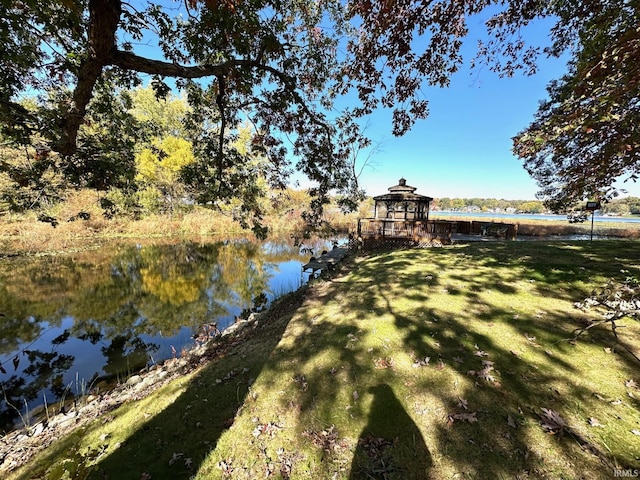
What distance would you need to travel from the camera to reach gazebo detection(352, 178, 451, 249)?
1292cm

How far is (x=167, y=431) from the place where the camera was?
3.15 metres

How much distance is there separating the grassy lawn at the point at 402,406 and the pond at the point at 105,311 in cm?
297

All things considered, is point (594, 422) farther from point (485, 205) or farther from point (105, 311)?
point (485, 205)

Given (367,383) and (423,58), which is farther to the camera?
(423,58)

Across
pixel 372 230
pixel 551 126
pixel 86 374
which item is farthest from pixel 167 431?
pixel 372 230

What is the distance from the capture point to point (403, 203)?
56.9 feet

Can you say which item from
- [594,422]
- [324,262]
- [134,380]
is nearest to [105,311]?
[134,380]

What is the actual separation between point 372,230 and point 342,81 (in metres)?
8.76

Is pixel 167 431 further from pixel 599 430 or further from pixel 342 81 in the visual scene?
pixel 342 81

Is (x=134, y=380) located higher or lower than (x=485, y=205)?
lower

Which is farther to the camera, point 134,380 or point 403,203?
point 403,203

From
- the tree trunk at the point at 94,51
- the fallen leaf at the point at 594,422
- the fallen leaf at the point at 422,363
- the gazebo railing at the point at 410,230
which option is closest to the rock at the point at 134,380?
the tree trunk at the point at 94,51

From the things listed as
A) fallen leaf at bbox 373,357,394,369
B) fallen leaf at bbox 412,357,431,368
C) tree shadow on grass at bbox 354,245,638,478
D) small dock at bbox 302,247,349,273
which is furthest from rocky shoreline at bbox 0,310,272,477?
small dock at bbox 302,247,349,273

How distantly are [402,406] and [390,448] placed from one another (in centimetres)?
54
